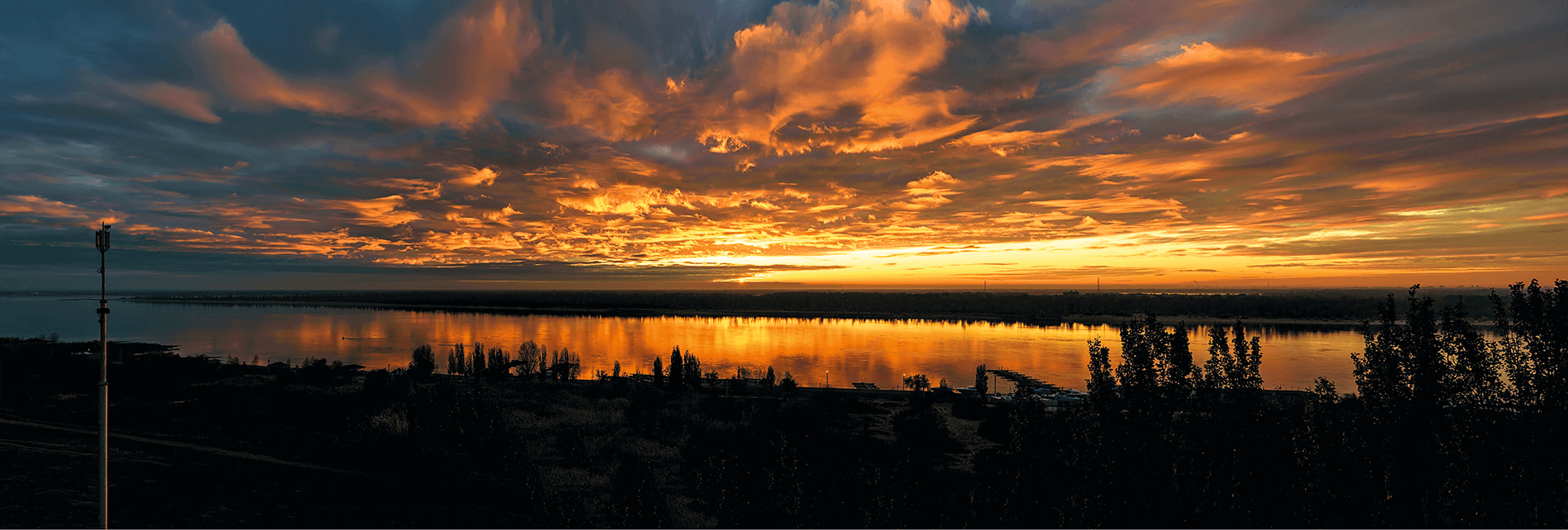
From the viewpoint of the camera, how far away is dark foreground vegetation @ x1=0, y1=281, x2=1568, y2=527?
18.5m

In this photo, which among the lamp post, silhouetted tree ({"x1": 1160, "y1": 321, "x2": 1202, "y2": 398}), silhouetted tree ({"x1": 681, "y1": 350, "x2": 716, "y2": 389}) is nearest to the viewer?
the lamp post

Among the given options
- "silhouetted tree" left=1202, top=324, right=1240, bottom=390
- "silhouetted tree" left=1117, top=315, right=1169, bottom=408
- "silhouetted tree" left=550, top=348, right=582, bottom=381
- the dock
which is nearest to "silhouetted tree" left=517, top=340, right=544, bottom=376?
"silhouetted tree" left=550, top=348, right=582, bottom=381

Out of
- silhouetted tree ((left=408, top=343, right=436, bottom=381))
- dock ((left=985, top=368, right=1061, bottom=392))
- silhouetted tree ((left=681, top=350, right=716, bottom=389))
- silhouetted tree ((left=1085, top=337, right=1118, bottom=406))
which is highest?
silhouetted tree ((left=1085, top=337, right=1118, bottom=406))

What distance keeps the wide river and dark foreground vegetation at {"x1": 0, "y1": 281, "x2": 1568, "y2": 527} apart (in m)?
30.9

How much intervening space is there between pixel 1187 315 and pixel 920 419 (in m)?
148

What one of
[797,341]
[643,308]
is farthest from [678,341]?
[643,308]

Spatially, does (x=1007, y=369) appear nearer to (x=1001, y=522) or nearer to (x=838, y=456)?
(x=838, y=456)

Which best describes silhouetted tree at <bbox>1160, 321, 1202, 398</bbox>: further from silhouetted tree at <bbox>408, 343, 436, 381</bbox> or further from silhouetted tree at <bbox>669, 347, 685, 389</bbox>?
silhouetted tree at <bbox>408, 343, 436, 381</bbox>

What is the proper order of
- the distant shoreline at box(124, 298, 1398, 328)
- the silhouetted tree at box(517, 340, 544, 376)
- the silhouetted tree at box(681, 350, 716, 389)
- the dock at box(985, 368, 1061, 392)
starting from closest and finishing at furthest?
the silhouetted tree at box(681, 350, 716, 389), the dock at box(985, 368, 1061, 392), the silhouetted tree at box(517, 340, 544, 376), the distant shoreline at box(124, 298, 1398, 328)

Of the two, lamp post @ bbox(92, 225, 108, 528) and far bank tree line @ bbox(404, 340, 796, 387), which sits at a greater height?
lamp post @ bbox(92, 225, 108, 528)

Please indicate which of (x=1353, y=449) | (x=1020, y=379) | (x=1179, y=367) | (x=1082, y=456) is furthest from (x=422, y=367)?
(x=1353, y=449)

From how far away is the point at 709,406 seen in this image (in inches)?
1560

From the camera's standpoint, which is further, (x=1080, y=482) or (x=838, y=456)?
(x=838, y=456)

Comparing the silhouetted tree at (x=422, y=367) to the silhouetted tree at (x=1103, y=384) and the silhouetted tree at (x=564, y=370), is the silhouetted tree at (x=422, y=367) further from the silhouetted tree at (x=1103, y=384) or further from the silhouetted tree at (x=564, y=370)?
the silhouetted tree at (x=1103, y=384)
